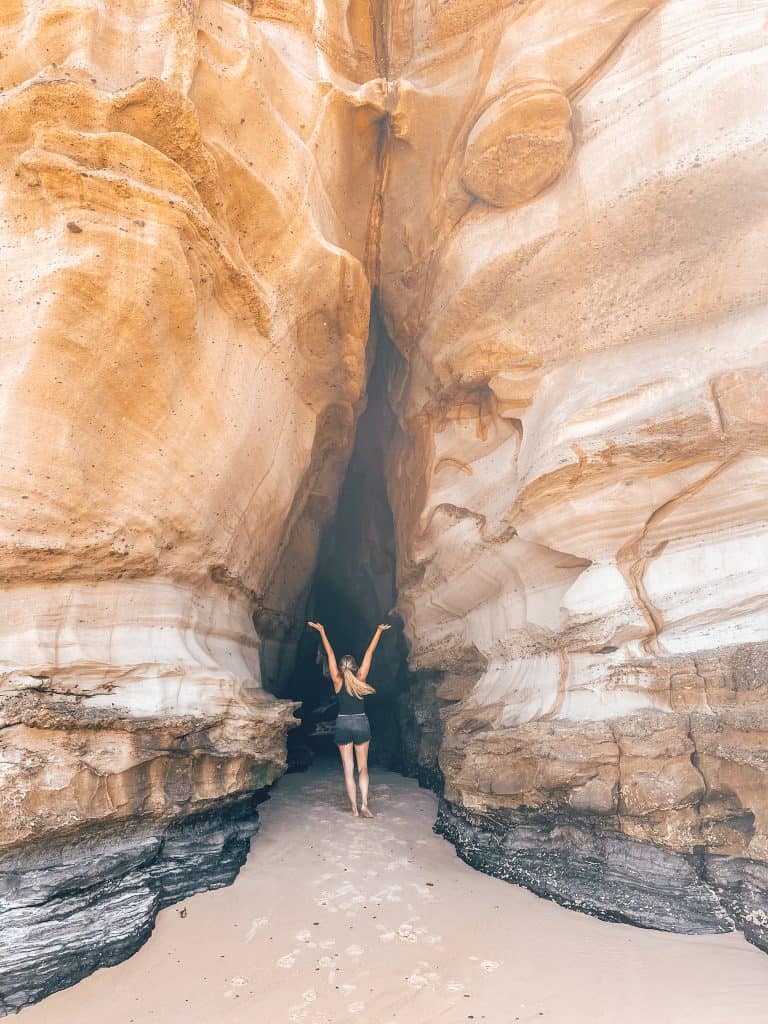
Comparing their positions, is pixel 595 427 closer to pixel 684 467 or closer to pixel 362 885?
pixel 684 467

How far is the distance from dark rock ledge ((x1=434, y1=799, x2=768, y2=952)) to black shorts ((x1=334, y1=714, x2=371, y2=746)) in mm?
1405

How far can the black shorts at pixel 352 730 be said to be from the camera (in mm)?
5645

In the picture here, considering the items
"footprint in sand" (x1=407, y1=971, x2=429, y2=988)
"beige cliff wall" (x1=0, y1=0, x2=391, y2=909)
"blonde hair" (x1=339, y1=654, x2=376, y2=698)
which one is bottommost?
"footprint in sand" (x1=407, y1=971, x2=429, y2=988)

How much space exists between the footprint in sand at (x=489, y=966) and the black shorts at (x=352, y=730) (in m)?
2.62

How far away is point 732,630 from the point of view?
398 centimetres

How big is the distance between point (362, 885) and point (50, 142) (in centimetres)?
485

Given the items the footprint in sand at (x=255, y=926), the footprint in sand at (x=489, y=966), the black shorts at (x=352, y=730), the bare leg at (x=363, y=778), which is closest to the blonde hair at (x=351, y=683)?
the black shorts at (x=352, y=730)

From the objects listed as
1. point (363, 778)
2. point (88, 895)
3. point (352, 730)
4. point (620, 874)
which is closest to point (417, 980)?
point (620, 874)

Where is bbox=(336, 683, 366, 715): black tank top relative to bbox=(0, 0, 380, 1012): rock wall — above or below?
below

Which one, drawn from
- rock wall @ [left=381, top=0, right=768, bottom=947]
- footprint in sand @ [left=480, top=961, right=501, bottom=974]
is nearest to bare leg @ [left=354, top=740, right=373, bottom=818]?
rock wall @ [left=381, top=0, right=768, bottom=947]

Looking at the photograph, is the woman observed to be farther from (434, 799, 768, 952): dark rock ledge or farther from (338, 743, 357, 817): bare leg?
(434, 799, 768, 952): dark rock ledge

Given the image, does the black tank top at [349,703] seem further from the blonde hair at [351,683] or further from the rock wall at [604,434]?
the rock wall at [604,434]

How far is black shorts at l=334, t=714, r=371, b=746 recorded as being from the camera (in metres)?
5.64

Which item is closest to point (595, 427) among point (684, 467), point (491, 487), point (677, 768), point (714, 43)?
point (684, 467)
